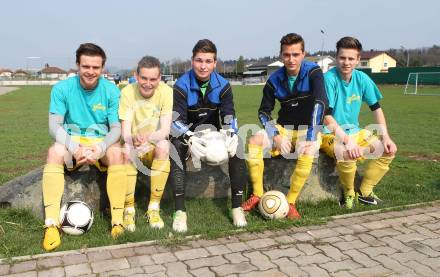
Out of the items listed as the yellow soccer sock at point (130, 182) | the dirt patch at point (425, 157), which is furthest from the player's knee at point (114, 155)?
the dirt patch at point (425, 157)

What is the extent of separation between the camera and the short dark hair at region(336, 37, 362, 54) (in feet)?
17.1

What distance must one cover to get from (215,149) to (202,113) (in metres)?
0.62

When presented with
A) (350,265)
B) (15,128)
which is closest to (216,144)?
(350,265)

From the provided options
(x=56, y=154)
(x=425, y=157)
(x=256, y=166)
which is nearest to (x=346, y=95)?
(x=256, y=166)

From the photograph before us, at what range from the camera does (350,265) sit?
3.54m

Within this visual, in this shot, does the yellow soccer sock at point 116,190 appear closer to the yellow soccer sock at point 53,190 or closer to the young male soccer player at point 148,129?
the young male soccer player at point 148,129

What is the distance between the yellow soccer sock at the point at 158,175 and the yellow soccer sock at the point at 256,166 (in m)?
0.97

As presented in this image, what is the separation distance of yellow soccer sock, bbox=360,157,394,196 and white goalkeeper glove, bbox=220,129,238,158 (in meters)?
1.80

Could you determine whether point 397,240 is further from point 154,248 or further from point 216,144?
point 154,248

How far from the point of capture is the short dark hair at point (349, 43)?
521 cm

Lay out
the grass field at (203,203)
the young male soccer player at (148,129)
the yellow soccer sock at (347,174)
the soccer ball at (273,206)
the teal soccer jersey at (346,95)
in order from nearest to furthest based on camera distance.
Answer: the grass field at (203,203) → the young male soccer player at (148,129) → the soccer ball at (273,206) → the yellow soccer sock at (347,174) → the teal soccer jersey at (346,95)

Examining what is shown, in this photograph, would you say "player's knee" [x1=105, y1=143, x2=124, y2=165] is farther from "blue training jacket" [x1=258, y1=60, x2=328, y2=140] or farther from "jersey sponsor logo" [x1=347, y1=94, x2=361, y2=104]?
"jersey sponsor logo" [x1=347, y1=94, x2=361, y2=104]

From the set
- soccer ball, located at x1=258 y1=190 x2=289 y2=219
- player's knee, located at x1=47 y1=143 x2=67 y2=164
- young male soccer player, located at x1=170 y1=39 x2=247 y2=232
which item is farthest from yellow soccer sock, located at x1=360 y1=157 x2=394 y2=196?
player's knee, located at x1=47 y1=143 x2=67 y2=164

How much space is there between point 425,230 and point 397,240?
44cm
